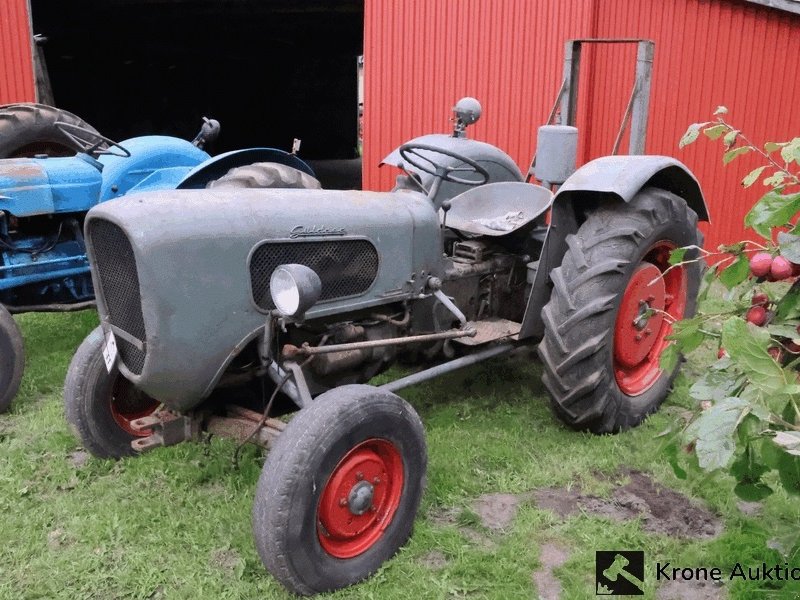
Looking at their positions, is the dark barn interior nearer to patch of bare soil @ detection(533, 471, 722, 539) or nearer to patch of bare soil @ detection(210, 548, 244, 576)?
patch of bare soil @ detection(533, 471, 722, 539)

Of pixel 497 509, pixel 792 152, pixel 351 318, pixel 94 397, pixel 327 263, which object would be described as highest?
pixel 792 152

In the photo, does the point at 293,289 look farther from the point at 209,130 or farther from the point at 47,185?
the point at 209,130

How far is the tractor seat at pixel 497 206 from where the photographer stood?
12.5ft

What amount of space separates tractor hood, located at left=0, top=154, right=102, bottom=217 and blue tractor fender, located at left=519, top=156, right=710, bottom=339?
2622mm

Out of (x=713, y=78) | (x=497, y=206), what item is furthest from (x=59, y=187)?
(x=713, y=78)

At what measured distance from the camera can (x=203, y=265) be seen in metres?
2.46

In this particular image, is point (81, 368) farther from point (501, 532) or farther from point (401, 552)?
point (501, 532)

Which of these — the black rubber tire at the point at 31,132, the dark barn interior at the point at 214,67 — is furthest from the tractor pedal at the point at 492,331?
the dark barn interior at the point at 214,67

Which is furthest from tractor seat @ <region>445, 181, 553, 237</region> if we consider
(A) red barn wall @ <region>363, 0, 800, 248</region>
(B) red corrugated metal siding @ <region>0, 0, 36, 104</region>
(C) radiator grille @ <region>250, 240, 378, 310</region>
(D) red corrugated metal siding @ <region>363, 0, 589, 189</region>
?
(B) red corrugated metal siding @ <region>0, 0, 36, 104</region>

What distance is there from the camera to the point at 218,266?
8.20 feet

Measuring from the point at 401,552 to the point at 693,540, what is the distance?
1.04m

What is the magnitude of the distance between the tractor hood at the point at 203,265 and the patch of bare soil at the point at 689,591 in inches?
57.0

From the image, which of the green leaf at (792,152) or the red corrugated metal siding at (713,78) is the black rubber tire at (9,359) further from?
the red corrugated metal siding at (713,78)

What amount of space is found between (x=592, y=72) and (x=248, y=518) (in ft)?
17.0
